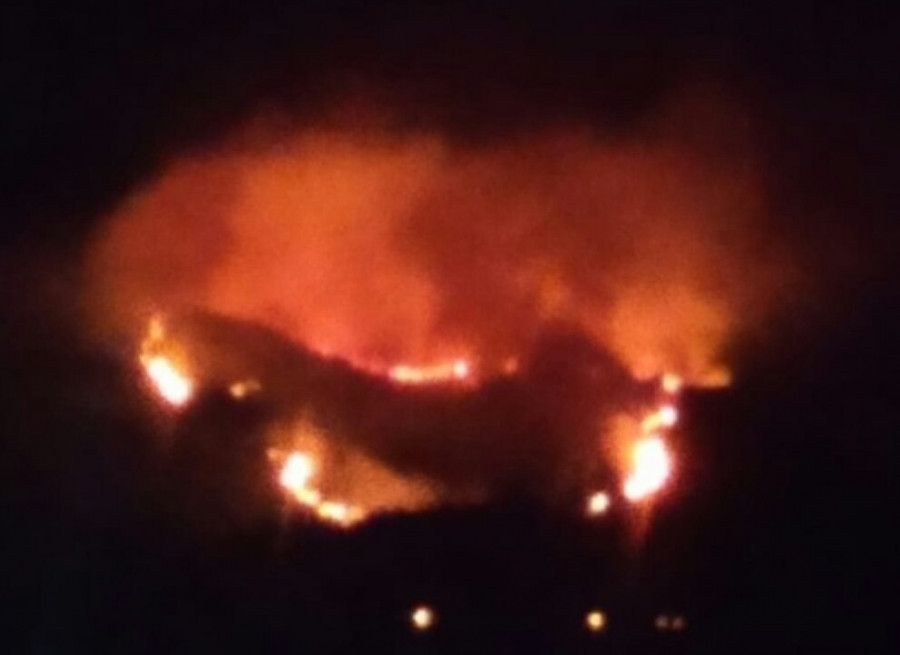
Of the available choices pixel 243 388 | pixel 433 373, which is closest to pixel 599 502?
pixel 433 373

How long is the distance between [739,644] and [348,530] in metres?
0.62

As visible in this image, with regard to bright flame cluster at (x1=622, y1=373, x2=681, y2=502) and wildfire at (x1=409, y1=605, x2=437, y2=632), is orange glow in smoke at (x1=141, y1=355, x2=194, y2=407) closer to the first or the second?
wildfire at (x1=409, y1=605, x2=437, y2=632)

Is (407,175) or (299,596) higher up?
(407,175)

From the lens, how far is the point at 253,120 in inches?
134

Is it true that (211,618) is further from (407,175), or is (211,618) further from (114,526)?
(407,175)

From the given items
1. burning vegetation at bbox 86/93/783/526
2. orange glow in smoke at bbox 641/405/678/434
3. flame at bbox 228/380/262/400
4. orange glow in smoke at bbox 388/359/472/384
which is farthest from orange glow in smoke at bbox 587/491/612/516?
flame at bbox 228/380/262/400

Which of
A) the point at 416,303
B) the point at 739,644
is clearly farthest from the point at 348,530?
the point at 739,644

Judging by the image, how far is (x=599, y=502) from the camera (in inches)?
141

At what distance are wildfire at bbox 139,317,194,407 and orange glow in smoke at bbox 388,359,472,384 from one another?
0.31 metres

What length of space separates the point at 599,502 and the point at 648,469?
9 centimetres

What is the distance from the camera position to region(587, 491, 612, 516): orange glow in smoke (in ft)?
11.8

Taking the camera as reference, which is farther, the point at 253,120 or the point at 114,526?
the point at 114,526

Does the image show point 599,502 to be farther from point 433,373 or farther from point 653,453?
point 433,373

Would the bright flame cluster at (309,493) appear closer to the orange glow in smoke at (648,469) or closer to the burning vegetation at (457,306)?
the burning vegetation at (457,306)
